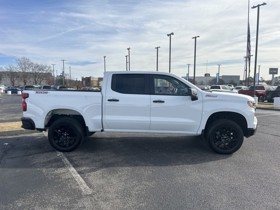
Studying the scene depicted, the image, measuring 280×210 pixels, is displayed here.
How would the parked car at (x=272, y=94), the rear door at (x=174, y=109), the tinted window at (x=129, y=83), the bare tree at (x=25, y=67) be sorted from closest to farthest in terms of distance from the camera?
the rear door at (x=174, y=109)
the tinted window at (x=129, y=83)
the parked car at (x=272, y=94)
the bare tree at (x=25, y=67)

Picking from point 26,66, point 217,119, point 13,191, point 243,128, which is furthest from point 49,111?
point 26,66

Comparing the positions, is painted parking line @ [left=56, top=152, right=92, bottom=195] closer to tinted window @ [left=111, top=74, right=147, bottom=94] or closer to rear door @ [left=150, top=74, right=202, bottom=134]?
tinted window @ [left=111, top=74, right=147, bottom=94]

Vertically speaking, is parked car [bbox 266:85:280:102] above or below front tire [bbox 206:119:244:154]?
above

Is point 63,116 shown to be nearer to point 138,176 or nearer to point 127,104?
point 127,104

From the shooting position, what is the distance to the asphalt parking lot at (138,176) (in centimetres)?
396

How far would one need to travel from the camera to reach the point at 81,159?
6.02 metres

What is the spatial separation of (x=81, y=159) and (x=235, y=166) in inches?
130

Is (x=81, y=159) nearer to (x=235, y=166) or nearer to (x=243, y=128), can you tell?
(x=235, y=166)

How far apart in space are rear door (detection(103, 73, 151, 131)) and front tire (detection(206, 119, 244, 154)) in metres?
1.56

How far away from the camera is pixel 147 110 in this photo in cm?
640

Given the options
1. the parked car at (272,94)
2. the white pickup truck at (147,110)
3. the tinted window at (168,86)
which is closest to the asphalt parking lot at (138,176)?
the white pickup truck at (147,110)

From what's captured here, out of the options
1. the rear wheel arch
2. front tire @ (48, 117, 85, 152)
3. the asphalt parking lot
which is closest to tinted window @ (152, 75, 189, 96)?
the asphalt parking lot

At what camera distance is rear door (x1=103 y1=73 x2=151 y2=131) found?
6398mm

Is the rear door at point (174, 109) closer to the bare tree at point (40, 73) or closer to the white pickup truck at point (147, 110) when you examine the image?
the white pickup truck at point (147, 110)
